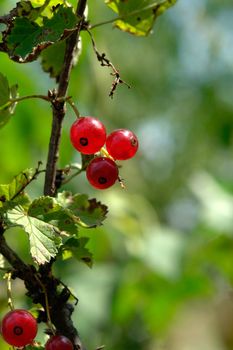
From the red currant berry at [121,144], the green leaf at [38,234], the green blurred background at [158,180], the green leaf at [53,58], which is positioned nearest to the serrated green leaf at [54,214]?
the green leaf at [38,234]

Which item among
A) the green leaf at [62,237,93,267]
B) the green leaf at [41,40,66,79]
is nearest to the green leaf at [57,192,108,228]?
the green leaf at [62,237,93,267]

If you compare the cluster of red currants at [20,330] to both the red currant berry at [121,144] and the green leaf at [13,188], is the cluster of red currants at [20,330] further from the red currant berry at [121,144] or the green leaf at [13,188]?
the red currant berry at [121,144]

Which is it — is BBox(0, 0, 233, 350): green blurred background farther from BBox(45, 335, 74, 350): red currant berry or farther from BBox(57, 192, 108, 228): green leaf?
BBox(45, 335, 74, 350): red currant berry

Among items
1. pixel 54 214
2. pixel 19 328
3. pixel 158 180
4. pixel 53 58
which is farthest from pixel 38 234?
pixel 158 180

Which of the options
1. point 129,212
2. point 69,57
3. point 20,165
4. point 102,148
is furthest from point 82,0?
point 129,212

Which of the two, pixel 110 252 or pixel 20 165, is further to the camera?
pixel 110 252

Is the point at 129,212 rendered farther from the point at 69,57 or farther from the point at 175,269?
the point at 69,57

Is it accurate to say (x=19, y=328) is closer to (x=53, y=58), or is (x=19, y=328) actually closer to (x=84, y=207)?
(x=84, y=207)
